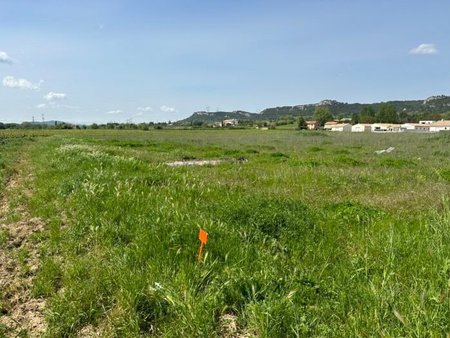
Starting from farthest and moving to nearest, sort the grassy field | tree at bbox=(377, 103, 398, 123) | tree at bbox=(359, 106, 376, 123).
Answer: tree at bbox=(377, 103, 398, 123) < tree at bbox=(359, 106, 376, 123) < the grassy field

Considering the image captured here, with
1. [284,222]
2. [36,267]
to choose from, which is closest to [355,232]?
[284,222]

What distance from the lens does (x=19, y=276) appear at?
16.3ft

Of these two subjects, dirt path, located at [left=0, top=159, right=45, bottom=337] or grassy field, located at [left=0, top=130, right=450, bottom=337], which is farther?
dirt path, located at [left=0, top=159, right=45, bottom=337]

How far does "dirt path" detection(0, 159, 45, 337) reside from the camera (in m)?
3.86

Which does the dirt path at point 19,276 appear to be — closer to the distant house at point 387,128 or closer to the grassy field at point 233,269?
the grassy field at point 233,269

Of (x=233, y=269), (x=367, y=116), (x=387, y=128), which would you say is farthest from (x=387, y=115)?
(x=233, y=269)

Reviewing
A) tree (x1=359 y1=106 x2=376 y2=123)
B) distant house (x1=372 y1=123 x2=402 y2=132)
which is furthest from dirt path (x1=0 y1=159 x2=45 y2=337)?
tree (x1=359 y1=106 x2=376 y2=123)

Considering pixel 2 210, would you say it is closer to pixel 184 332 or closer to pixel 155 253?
pixel 155 253

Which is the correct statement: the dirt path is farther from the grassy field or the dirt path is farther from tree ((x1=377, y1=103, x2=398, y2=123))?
tree ((x1=377, y1=103, x2=398, y2=123))

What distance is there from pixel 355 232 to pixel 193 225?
2.92m

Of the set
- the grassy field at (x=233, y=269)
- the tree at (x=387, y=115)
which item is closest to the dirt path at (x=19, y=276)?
the grassy field at (x=233, y=269)

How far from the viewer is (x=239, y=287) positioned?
12.5 ft

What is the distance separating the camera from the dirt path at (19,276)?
386cm

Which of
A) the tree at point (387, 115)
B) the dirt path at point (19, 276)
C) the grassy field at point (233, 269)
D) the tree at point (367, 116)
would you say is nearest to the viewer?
the grassy field at point (233, 269)
